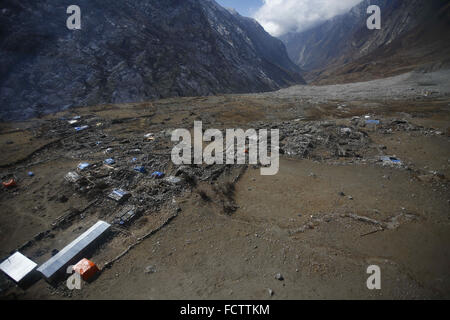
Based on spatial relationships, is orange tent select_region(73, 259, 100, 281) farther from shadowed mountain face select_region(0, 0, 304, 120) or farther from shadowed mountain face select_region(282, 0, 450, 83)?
shadowed mountain face select_region(282, 0, 450, 83)

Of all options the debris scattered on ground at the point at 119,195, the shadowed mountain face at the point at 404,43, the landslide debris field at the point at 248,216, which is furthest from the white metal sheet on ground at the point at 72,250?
the shadowed mountain face at the point at 404,43

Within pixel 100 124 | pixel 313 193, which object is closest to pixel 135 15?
pixel 100 124

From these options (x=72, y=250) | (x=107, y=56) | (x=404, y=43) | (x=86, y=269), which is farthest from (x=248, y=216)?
(x=404, y=43)

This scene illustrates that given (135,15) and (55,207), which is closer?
(55,207)

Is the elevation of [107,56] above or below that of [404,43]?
below

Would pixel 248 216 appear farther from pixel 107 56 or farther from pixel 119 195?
pixel 107 56
